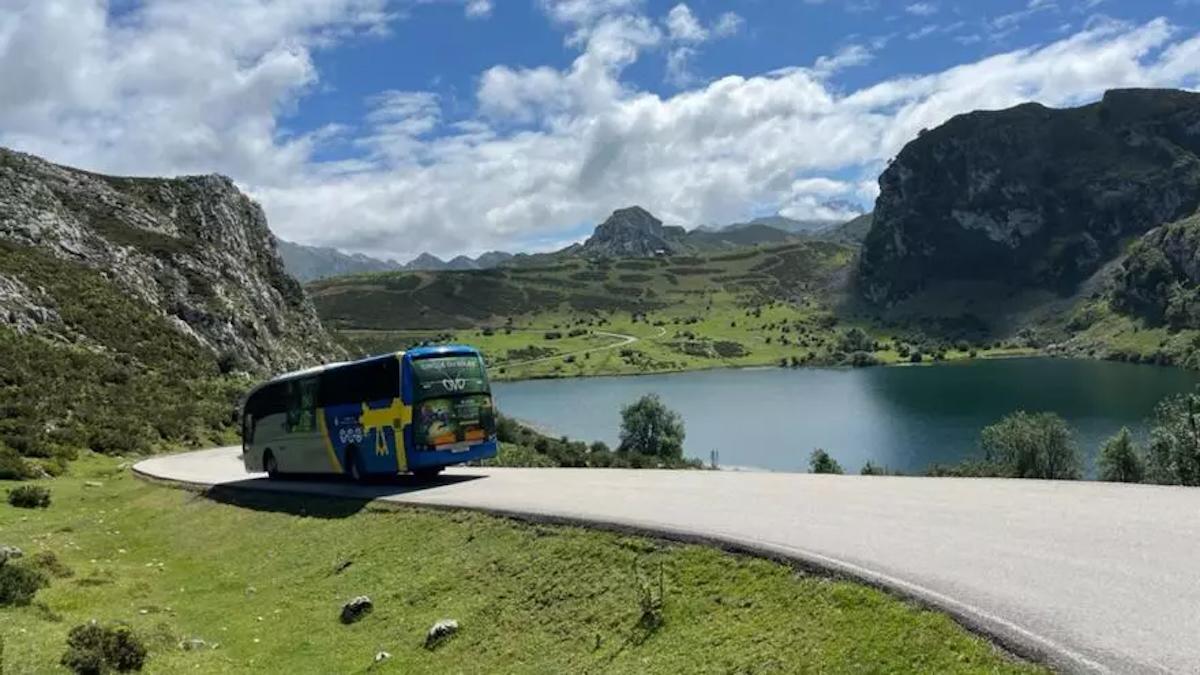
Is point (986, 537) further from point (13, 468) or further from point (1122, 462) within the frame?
point (1122, 462)

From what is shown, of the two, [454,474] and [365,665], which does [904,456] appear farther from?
[365,665]

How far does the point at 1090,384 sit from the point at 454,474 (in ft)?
599

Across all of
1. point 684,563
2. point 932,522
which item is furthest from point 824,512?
point 684,563

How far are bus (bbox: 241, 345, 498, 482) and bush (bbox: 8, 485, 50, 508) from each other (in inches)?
445

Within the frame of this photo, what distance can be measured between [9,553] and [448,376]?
15.3 meters

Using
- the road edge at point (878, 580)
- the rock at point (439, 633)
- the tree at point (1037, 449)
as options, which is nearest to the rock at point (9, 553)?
the road edge at point (878, 580)

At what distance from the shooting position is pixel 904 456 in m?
112

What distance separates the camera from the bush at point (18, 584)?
20.7 meters

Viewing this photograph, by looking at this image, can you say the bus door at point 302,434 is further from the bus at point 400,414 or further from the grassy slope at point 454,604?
the grassy slope at point 454,604

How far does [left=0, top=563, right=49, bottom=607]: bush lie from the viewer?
20.7m

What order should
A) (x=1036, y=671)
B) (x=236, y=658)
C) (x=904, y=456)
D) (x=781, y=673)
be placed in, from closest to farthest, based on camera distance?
1. (x=1036, y=671)
2. (x=781, y=673)
3. (x=236, y=658)
4. (x=904, y=456)

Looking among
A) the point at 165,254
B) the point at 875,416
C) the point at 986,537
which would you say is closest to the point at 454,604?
the point at 986,537

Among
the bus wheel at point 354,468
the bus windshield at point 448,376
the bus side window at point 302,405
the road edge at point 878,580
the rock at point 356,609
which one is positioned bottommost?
the rock at point 356,609

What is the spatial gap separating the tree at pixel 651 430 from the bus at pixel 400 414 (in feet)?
253
